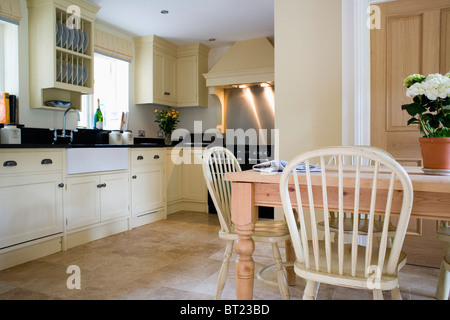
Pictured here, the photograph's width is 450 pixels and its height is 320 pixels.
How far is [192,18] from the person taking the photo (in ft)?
12.7

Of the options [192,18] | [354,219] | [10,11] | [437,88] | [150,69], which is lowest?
[354,219]

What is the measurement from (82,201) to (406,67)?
296 cm

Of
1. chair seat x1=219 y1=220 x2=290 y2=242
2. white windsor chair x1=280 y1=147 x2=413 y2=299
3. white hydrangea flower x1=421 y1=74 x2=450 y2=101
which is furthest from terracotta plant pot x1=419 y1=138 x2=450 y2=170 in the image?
chair seat x1=219 y1=220 x2=290 y2=242

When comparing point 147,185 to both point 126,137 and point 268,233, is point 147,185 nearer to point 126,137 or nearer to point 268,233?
point 126,137

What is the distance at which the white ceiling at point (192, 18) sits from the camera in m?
3.50

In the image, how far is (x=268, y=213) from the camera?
163 inches

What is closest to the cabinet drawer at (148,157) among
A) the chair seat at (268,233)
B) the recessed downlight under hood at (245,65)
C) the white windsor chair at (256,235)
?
the recessed downlight under hood at (245,65)

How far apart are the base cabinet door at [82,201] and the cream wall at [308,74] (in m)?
1.78

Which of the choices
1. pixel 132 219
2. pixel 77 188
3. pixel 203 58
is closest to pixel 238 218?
pixel 77 188

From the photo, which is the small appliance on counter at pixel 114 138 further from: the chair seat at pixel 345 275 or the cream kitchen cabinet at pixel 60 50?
the chair seat at pixel 345 275

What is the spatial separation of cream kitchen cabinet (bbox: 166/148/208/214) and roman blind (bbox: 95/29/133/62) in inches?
54.5

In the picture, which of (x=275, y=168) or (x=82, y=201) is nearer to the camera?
(x=275, y=168)

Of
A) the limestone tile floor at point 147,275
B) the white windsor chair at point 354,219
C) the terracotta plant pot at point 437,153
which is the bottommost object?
the limestone tile floor at point 147,275

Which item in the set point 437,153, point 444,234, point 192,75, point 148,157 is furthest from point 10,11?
point 444,234
